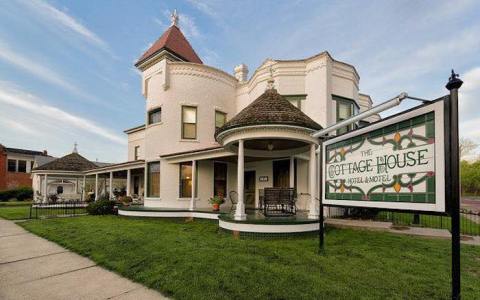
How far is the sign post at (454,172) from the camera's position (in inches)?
116

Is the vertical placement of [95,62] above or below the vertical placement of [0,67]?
above

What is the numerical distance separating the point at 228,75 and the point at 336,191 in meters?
12.6

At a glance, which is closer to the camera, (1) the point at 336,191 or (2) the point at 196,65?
(1) the point at 336,191

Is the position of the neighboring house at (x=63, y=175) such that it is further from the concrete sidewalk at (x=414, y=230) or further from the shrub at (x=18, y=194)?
the concrete sidewalk at (x=414, y=230)

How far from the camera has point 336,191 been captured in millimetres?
5383

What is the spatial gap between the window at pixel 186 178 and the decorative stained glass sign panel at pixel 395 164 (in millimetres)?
10403

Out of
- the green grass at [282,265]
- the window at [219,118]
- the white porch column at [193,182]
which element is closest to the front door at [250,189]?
the white porch column at [193,182]

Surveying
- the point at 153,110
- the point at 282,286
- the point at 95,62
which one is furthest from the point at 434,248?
the point at 95,62

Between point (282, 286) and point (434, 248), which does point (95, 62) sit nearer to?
point (282, 286)

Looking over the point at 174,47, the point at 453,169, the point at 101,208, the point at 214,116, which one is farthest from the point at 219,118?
the point at 453,169

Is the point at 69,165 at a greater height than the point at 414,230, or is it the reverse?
the point at 69,165

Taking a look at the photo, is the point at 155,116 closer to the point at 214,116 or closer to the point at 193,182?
the point at 214,116

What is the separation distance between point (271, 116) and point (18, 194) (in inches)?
1551

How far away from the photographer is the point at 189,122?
15094 millimetres
